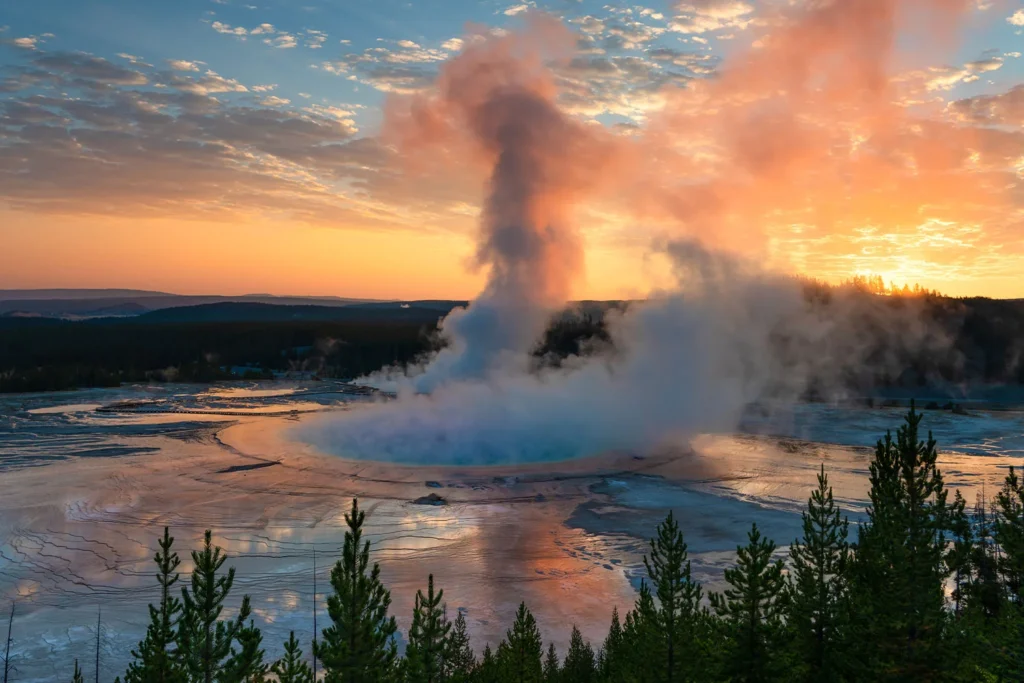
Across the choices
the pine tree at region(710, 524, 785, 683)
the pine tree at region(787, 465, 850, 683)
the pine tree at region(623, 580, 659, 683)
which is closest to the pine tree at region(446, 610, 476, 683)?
the pine tree at region(623, 580, 659, 683)

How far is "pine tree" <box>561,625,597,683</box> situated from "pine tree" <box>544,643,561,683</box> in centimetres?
18

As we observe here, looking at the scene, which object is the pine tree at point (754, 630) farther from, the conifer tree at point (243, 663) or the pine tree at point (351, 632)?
the conifer tree at point (243, 663)

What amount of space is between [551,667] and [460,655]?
87.2 inches

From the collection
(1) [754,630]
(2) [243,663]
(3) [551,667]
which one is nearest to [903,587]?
(1) [754,630]

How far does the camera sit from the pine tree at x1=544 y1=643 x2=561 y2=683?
15.7 m

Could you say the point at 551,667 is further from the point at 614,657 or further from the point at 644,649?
the point at 644,649

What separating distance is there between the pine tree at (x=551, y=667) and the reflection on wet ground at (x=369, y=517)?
138 cm

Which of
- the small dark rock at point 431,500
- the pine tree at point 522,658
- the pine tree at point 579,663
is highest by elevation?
the pine tree at point 522,658

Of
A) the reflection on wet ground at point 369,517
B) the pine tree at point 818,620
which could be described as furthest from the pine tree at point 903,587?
the reflection on wet ground at point 369,517

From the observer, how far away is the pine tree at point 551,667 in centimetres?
1570

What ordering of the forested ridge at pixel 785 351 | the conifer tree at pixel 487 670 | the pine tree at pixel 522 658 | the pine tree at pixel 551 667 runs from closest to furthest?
1. the pine tree at pixel 522 658
2. the conifer tree at pixel 487 670
3. the pine tree at pixel 551 667
4. the forested ridge at pixel 785 351

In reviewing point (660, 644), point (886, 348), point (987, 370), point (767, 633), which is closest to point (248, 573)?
point (660, 644)

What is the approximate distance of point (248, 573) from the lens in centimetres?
2208

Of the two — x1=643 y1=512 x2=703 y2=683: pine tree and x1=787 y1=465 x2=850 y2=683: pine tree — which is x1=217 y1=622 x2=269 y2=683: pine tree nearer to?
x1=643 y1=512 x2=703 y2=683: pine tree
